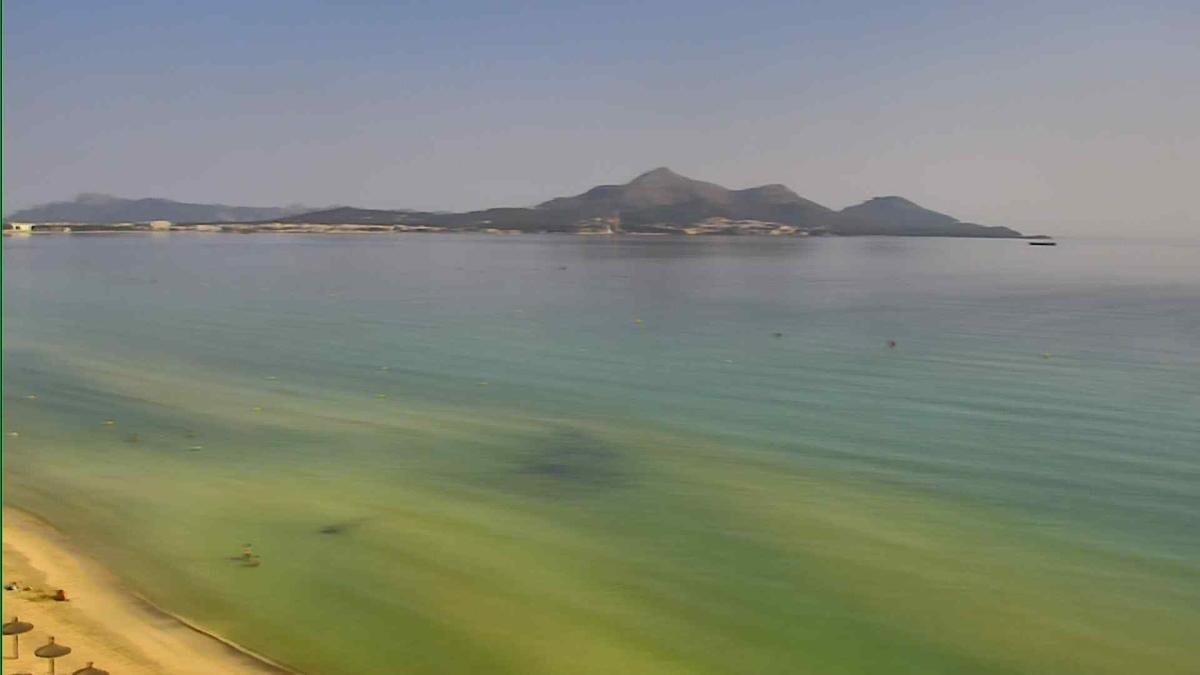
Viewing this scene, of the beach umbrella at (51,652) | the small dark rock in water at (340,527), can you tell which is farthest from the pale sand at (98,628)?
the small dark rock in water at (340,527)

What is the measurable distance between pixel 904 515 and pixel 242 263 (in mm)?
78936

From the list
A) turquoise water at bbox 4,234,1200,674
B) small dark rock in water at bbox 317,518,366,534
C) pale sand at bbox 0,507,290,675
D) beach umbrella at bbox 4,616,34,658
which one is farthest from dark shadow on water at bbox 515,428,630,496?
beach umbrella at bbox 4,616,34,658

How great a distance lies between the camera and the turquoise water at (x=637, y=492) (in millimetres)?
10398

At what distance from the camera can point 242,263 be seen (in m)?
83.9

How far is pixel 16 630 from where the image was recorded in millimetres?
8781

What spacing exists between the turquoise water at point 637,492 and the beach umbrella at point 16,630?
1875mm

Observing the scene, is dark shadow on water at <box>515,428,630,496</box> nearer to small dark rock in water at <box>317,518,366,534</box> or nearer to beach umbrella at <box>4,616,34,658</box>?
small dark rock in water at <box>317,518,366,534</box>

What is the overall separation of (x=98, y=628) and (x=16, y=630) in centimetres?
85

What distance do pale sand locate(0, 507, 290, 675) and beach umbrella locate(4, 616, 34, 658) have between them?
0.04m

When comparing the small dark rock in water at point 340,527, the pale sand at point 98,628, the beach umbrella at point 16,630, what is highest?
the beach umbrella at point 16,630

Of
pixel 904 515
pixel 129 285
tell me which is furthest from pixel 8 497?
pixel 129 285

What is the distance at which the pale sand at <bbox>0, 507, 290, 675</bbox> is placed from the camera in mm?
8766

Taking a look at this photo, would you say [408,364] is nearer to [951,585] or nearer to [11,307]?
[951,585]

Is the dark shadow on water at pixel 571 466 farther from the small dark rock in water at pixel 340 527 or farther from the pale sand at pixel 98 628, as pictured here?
the pale sand at pixel 98 628
